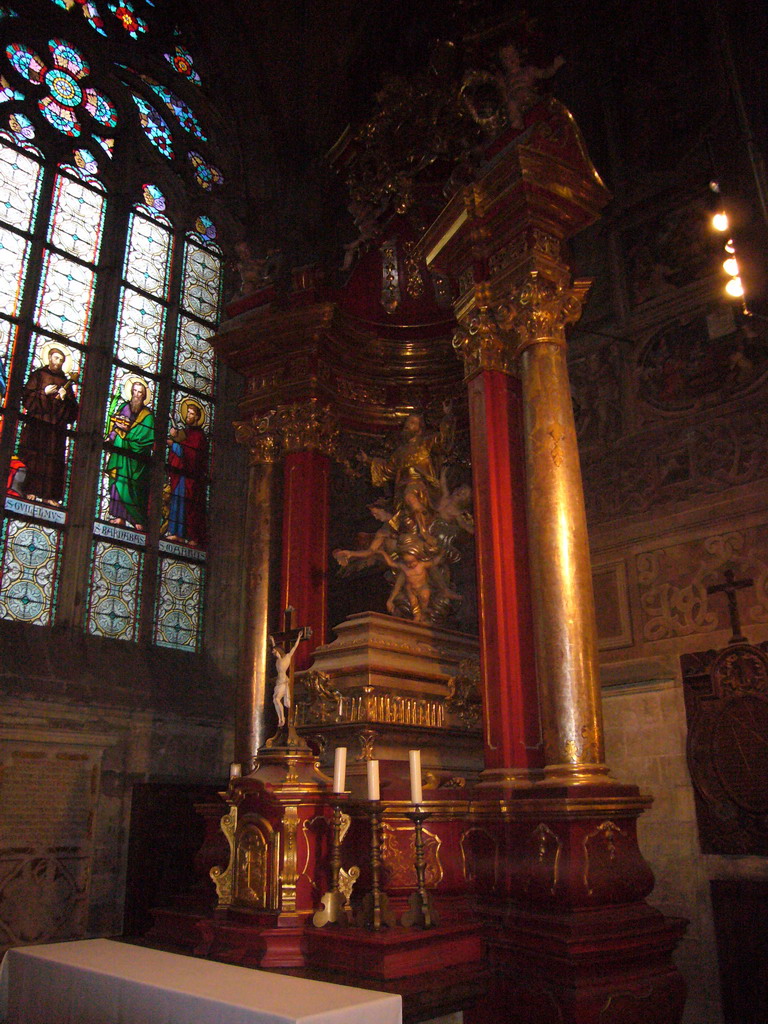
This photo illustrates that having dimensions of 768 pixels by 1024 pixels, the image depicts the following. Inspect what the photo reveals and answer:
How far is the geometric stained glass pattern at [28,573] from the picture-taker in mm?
8172

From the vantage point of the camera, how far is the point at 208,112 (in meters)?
11.7

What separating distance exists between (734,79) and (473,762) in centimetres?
568

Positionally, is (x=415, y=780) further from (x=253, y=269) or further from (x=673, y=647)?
(x=253, y=269)

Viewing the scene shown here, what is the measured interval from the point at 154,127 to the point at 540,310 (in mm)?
7910

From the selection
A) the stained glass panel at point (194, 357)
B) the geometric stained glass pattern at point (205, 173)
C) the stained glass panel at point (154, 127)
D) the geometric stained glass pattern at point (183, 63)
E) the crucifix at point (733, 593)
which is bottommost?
the crucifix at point (733, 593)

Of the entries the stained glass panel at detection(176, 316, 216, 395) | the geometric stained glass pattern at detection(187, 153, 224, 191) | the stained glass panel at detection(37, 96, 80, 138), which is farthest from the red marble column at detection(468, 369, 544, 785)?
the geometric stained glass pattern at detection(187, 153, 224, 191)

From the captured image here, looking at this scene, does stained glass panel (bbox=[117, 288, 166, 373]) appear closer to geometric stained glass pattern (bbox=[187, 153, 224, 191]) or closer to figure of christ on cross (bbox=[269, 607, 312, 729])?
geometric stained glass pattern (bbox=[187, 153, 224, 191])

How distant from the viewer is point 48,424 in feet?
29.5

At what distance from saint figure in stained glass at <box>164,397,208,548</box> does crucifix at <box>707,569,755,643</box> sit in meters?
6.04

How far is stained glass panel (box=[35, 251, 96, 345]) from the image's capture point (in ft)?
30.8

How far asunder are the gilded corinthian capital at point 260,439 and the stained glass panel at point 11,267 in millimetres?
3205

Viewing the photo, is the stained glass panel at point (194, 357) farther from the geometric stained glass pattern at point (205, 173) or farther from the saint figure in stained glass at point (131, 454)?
the geometric stained glass pattern at point (205, 173)

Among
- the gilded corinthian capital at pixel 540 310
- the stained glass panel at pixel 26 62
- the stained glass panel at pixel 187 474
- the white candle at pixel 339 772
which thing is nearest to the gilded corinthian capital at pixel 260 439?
the stained glass panel at pixel 187 474

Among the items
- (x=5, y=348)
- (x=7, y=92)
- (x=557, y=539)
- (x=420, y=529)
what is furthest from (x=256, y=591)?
(x=7, y=92)
